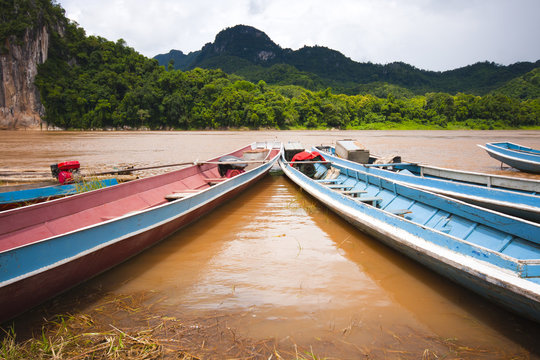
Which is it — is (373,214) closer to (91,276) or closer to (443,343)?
(443,343)

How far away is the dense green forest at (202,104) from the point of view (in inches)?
2338

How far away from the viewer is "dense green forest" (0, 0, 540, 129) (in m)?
59.4

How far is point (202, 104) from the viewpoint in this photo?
68625mm

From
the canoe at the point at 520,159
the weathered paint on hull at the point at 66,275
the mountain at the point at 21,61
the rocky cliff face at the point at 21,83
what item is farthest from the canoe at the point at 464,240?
the mountain at the point at 21,61

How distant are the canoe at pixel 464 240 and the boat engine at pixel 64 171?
250 inches

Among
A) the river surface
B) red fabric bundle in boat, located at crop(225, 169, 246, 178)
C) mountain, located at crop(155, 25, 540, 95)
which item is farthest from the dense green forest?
the river surface

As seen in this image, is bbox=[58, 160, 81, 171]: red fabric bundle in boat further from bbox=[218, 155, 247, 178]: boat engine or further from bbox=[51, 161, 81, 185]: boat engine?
bbox=[218, 155, 247, 178]: boat engine

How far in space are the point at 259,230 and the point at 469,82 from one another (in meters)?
128

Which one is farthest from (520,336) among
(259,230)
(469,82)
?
(469,82)

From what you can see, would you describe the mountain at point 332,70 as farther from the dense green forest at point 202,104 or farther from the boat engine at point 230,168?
the boat engine at point 230,168

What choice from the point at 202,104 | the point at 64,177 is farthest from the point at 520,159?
the point at 202,104

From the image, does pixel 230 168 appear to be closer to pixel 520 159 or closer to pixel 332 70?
pixel 520 159

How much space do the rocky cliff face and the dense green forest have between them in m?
2.07

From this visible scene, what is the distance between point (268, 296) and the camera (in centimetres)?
300
